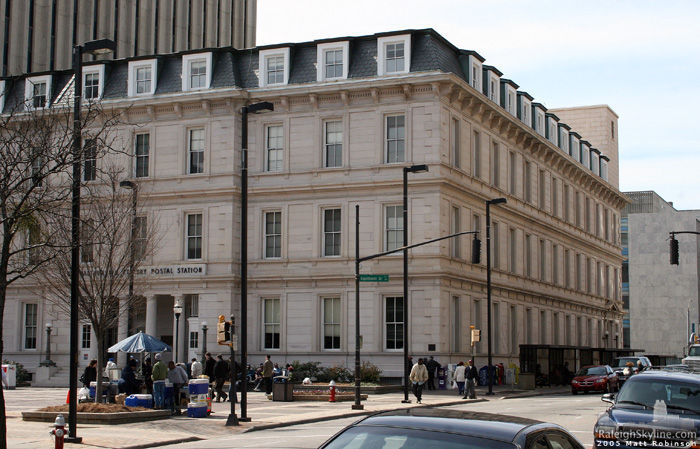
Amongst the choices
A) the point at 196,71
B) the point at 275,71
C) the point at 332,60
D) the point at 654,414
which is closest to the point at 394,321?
the point at 332,60

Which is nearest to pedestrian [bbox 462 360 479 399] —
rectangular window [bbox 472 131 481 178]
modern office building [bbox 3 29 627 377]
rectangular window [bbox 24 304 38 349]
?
modern office building [bbox 3 29 627 377]

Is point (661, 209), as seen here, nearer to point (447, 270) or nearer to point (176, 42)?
point (176, 42)

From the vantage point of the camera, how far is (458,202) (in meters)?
48.7

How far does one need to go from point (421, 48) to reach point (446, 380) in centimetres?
1603

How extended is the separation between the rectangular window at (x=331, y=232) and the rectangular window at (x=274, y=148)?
358 cm

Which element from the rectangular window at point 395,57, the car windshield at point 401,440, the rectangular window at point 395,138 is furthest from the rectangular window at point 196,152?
the car windshield at point 401,440

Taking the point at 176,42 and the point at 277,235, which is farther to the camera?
the point at 176,42

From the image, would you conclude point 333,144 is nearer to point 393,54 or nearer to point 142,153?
point 393,54

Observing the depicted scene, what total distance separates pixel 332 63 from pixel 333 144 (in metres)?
4.07

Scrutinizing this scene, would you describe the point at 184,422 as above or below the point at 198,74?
below

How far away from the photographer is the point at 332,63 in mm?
48969

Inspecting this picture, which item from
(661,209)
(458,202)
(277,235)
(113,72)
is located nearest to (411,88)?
(458,202)

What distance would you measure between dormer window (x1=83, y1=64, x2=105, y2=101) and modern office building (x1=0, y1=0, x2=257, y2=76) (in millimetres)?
17138

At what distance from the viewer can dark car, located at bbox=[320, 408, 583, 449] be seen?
7.23 metres
